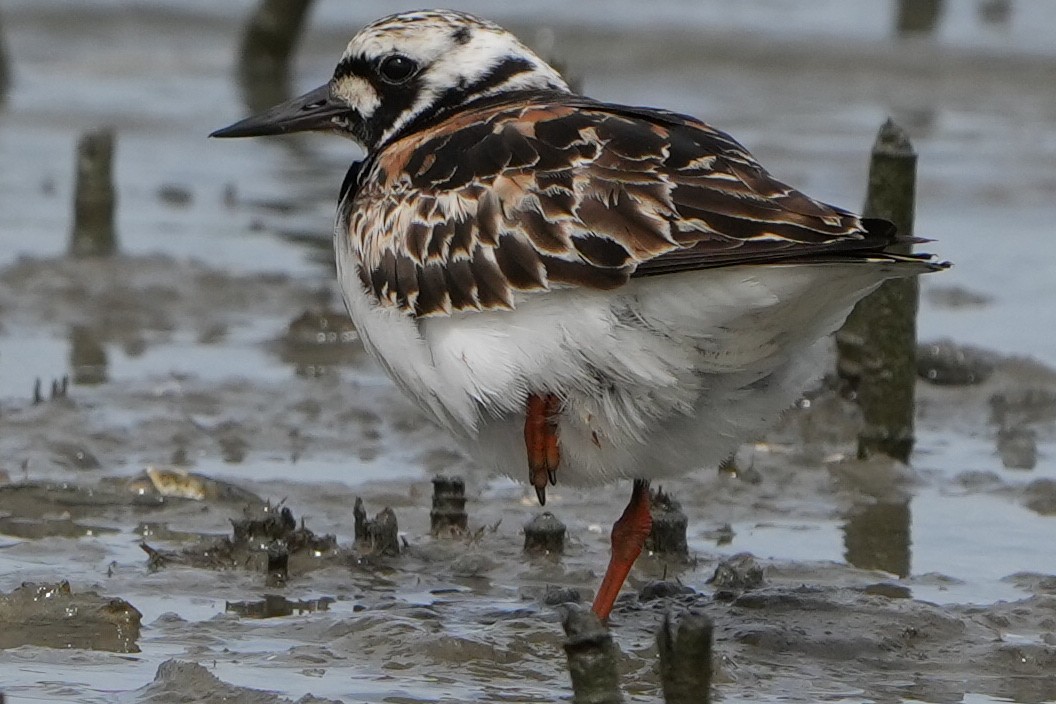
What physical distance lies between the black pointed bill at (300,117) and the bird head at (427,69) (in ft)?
0.37

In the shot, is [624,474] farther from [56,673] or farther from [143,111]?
[143,111]

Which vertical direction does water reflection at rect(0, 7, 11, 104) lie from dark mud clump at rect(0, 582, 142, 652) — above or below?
above

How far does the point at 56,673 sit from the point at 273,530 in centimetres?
105

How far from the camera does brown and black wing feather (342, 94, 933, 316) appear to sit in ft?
15.2

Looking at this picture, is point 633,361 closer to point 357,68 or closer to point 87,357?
point 357,68

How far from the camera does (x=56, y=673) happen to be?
4777 millimetres

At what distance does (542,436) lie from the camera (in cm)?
496

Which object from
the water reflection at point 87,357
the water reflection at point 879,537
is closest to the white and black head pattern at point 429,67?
the water reflection at point 879,537

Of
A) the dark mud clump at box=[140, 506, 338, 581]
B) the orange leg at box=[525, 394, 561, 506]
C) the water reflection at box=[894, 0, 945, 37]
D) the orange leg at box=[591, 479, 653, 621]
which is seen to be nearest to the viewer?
the orange leg at box=[525, 394, 561, 506]

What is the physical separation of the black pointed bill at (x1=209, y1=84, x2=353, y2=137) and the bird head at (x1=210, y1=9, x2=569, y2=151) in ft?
0.37

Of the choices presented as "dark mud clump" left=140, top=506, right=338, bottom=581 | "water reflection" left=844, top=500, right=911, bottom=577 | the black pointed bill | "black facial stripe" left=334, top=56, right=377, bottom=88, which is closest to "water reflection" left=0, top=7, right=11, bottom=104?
the black pointed bill

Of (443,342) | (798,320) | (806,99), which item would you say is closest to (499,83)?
(443,342)

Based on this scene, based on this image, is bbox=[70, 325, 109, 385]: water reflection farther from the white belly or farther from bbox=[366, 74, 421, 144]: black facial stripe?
the white belly

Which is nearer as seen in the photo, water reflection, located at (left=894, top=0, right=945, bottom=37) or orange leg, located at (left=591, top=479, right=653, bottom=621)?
orange leg, located at (left=591, top=479, right=653, bottom=621)
